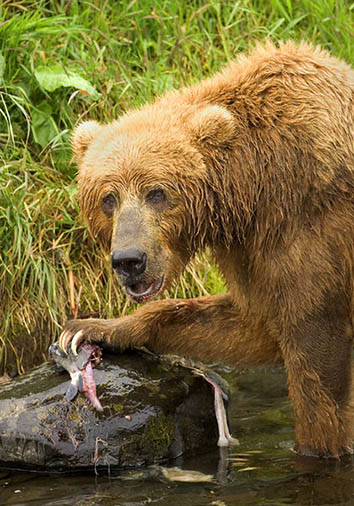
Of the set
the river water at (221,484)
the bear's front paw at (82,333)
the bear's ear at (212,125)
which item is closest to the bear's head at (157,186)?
the bear's ear at (212,125)

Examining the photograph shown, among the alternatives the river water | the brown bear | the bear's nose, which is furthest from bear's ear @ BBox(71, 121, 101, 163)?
the river water

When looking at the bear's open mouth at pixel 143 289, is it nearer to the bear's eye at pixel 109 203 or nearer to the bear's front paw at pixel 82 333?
the bear's eye at pixel 109 203

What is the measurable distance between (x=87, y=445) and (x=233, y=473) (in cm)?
79

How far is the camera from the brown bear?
518 cm

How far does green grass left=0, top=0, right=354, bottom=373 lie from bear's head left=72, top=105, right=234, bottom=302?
4.06 ft

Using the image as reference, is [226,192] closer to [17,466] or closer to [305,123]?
[305,123]

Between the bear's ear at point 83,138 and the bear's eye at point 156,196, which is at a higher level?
the bear's ear at point 83,138

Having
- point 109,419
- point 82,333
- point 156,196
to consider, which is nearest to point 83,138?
point 156,196

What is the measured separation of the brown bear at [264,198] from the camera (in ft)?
17.0

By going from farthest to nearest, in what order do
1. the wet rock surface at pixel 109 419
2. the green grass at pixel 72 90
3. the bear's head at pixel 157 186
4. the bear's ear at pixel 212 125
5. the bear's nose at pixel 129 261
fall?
the green grass at pixel 72 90
the wet rock surface at pixel 109 419
the bear's ear at pixel 212 125
the bear's head at pixel 157 186
the bear's nose at pixel 129 261

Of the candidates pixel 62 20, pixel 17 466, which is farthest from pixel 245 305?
pixel 62 20

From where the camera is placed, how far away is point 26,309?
7.11m

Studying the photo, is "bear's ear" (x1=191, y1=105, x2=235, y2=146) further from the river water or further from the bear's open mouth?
the river water

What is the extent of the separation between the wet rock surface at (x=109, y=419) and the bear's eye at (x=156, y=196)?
116 cm
